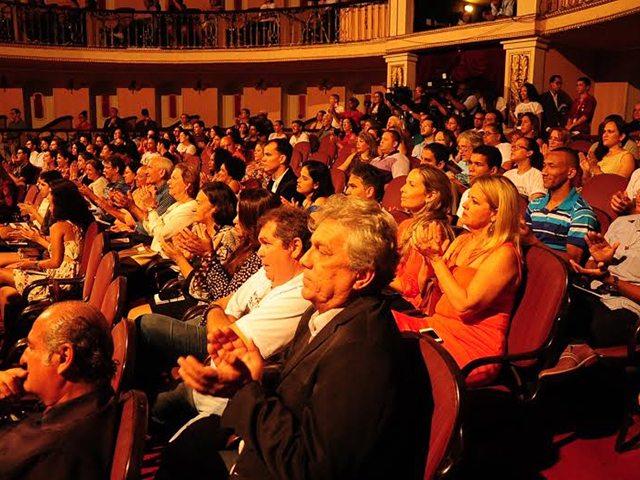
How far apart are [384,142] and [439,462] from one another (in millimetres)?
4970

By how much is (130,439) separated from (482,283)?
149 centimetres

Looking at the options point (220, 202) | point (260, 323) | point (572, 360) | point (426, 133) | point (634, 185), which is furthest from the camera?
point (426, 133)

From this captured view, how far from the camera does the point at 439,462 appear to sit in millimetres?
1593

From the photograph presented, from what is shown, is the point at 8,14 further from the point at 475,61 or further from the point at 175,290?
the point at 175,290

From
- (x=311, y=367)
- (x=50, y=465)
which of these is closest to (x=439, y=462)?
(x=311, y=367)

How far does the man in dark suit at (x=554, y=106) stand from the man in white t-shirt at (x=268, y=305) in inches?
292

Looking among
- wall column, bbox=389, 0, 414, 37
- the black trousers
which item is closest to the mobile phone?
the black trousers

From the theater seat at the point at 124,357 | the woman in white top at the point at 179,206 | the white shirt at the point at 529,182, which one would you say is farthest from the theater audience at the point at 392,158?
the theater seat at the point at 124,357

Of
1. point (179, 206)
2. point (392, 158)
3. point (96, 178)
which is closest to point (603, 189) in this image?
point (392, 158)

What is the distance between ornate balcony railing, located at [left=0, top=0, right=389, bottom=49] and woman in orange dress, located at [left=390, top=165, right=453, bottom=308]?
11754mm

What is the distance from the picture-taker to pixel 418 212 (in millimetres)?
3346

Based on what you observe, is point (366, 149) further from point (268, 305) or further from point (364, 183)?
point (268, 305)

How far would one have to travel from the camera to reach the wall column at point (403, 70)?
12.3 meters

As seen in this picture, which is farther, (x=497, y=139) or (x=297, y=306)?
(x=497, y=139)
